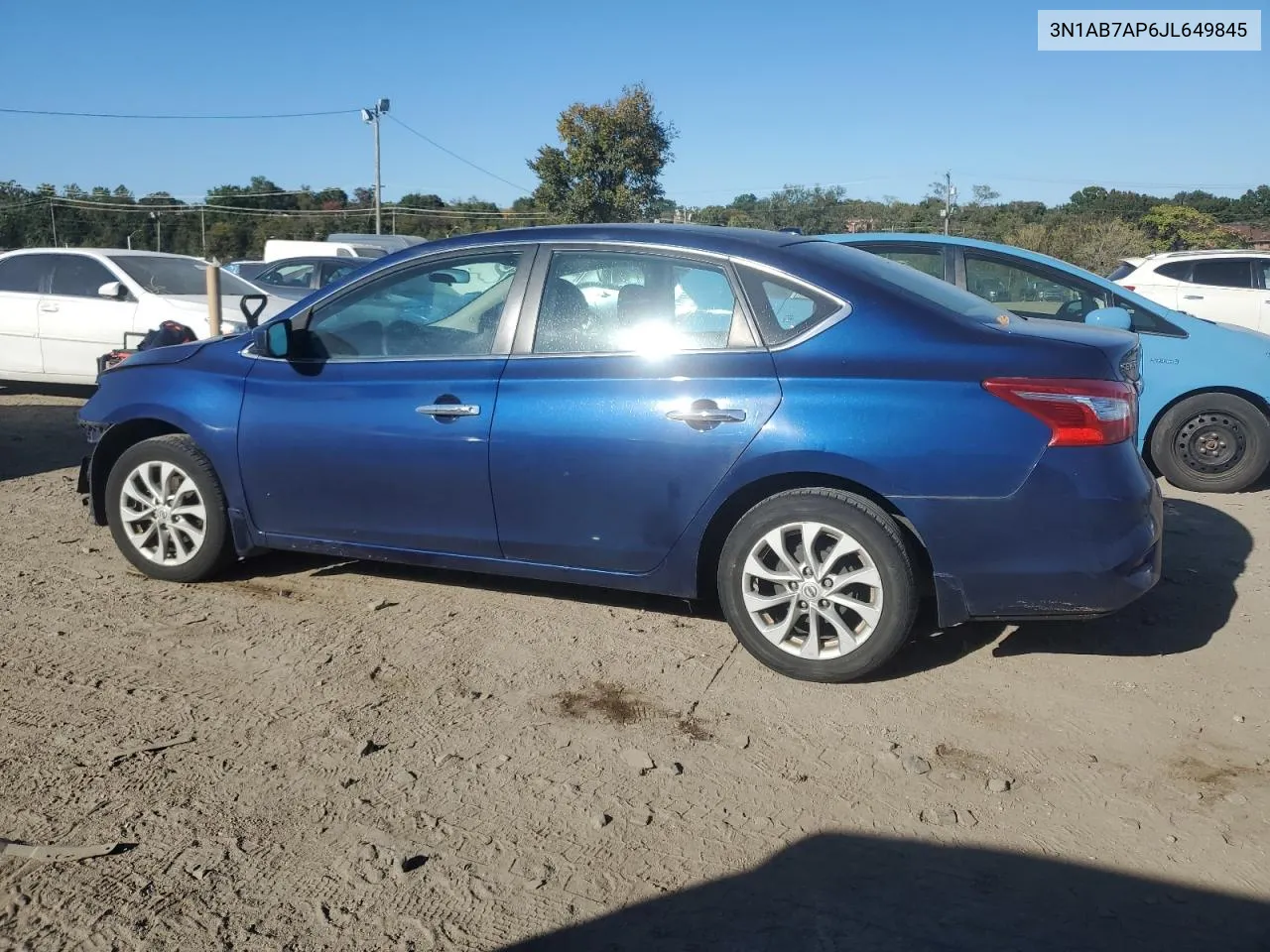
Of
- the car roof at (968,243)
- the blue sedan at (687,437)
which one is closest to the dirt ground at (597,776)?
the blue sedan at (687,437)

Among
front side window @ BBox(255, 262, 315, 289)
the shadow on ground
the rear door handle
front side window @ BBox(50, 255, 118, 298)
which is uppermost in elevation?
front side window @ BBox(255, 262, 315, 289)

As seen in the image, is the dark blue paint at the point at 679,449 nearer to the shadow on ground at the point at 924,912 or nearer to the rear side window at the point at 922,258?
the shadow on ground at the point at 924,912

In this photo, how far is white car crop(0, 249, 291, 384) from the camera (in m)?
10.2

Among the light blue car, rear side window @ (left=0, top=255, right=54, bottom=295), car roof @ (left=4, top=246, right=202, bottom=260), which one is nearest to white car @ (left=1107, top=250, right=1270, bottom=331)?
the light blue car

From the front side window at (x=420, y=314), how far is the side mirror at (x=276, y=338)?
0.20ft

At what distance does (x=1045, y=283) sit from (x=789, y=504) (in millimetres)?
4362

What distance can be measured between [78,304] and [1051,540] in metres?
9.35

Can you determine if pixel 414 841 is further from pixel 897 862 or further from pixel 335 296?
pixel 335 296

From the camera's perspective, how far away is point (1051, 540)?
3.90m

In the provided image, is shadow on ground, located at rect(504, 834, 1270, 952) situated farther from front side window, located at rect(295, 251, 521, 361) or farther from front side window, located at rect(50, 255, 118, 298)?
front side window, located at rect(50, 255, 118, 298)

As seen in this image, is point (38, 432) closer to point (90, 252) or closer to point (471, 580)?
point (90, 252)

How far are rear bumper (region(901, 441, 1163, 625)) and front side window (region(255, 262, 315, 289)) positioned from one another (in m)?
15.3

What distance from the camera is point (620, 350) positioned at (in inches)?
175

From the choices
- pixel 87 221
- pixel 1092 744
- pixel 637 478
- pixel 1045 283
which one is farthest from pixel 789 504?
pixel 87 221
